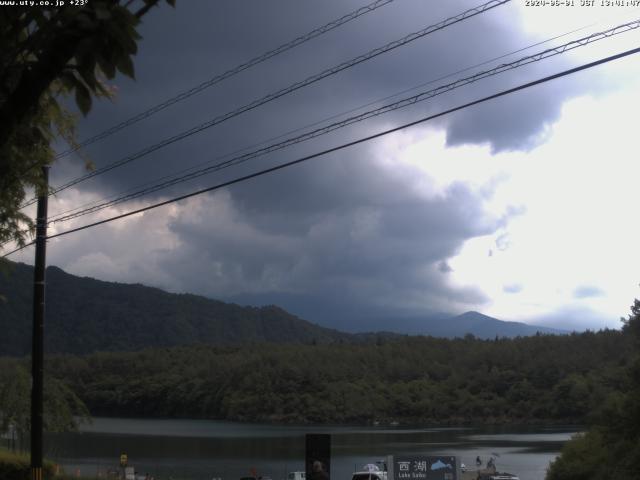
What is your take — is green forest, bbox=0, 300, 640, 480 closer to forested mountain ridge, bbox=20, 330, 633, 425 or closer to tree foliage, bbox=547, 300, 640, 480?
forested mountain ridge, bbox=20, 330, 633, 425

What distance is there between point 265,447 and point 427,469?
195ft

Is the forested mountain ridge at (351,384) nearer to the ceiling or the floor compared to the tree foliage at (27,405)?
nearer to the floor

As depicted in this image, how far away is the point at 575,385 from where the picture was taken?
119125mm

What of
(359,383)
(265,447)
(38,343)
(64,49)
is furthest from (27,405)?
(359,383)

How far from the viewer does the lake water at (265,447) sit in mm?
→ 65081

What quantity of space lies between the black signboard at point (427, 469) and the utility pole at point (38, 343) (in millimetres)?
15086

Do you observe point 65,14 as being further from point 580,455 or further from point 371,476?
point 580,455

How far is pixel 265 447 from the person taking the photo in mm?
87000

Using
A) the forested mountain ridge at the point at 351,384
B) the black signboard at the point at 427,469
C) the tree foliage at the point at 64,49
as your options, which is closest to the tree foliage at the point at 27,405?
the black signboard at the point at 427,469

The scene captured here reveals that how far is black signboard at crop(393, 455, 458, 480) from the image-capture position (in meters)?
29.3

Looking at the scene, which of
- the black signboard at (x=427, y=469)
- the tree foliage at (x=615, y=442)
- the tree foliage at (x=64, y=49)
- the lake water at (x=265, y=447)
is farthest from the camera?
the lake water at (x=265, y=447)

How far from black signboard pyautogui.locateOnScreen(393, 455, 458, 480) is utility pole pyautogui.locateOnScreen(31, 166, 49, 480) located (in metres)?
15.1

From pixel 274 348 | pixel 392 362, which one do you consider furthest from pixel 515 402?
pixel 274 348

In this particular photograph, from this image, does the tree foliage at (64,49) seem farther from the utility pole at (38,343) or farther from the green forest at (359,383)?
the green forest at (359,383)
